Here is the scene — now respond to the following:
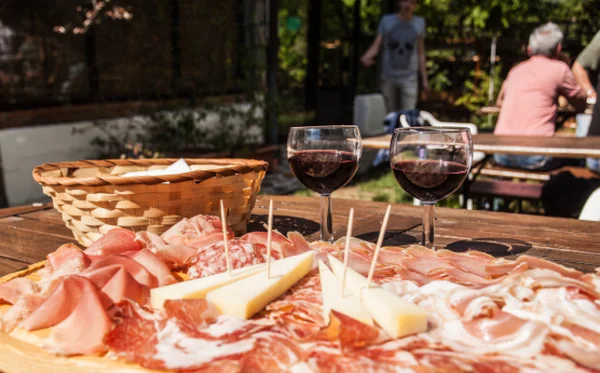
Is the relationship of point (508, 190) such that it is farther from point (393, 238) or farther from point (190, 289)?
point (190, 289)

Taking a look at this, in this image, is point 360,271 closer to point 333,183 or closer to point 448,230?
point 333,183

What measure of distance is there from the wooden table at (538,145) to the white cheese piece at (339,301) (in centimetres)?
248

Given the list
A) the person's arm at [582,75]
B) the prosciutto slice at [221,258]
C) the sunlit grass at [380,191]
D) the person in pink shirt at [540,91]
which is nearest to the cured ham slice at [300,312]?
the prosciutto slice at [221,258]

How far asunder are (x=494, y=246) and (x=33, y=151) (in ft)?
16.5

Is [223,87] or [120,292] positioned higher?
[223,87]

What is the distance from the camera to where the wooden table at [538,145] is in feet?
9.71

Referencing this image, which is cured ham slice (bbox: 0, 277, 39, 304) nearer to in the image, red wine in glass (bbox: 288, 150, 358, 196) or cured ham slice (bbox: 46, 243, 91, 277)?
cured ham slice (bbox: 46, 243, 91, 277)

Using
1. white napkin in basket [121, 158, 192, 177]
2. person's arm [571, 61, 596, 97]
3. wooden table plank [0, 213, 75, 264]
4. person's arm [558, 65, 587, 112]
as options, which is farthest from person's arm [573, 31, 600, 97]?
wooden table plank [0, 213, 75, 264]

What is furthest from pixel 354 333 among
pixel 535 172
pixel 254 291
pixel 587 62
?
pixel 587 62

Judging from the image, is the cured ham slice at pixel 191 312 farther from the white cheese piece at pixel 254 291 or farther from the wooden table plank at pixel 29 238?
the wooden table plank at pixel 29 238

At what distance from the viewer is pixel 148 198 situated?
4.30 feet

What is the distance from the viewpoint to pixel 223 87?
7.45 metres

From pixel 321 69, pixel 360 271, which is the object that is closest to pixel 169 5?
pixel 321 69

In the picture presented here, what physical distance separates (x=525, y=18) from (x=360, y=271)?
1369 cm
